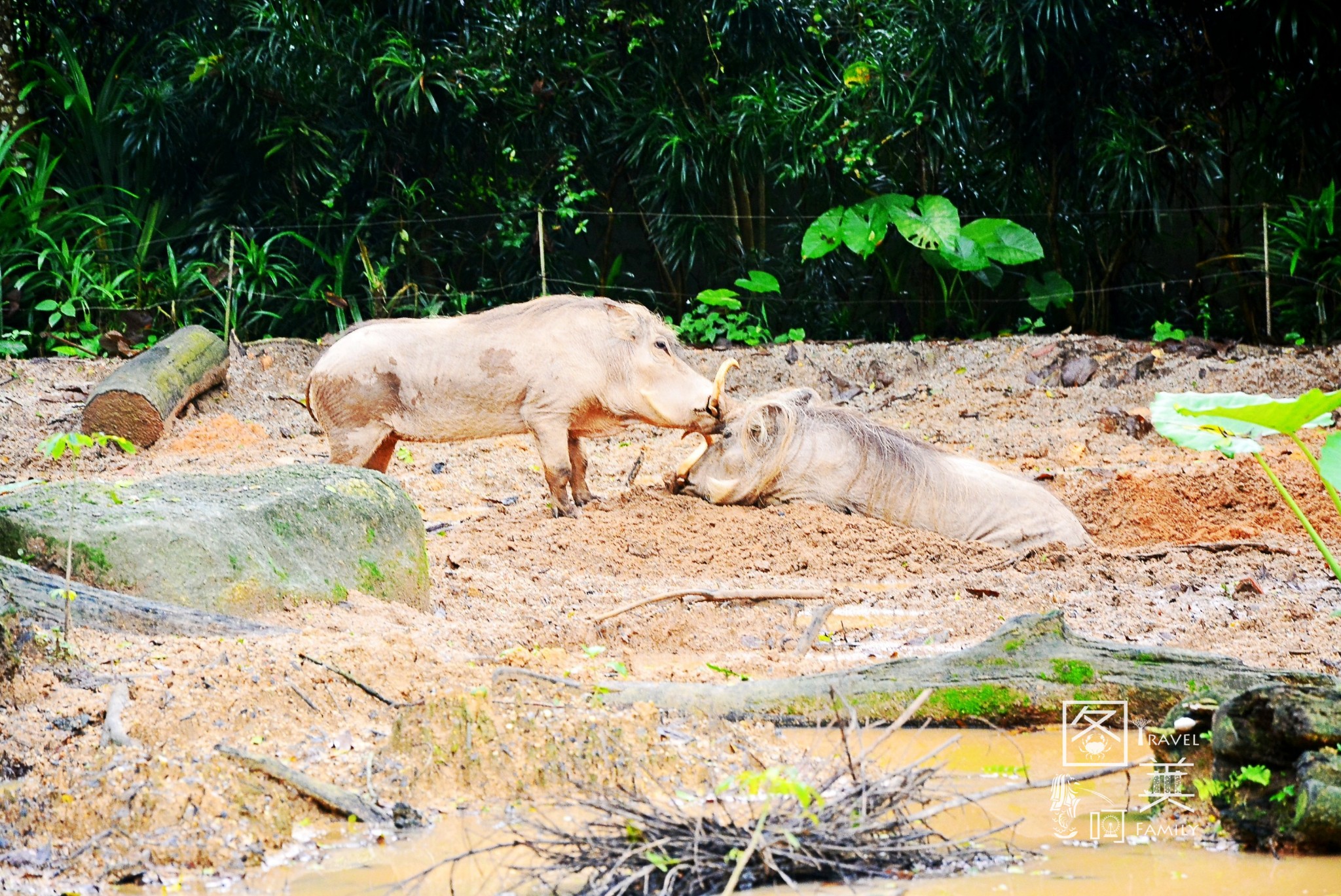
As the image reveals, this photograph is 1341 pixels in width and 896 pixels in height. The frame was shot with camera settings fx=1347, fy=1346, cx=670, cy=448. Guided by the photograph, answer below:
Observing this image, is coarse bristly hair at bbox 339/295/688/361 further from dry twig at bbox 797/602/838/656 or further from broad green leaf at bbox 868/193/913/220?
broad green leaf at bbox 868/193/913/220

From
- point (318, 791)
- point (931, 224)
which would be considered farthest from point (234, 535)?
point (931, 224)

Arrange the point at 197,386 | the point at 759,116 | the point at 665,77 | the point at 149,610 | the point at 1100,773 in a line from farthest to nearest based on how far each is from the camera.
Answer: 1. the point at 665,77
2. the point at 759,116
3. the point at 197,386
4. the point at 149,610
5. the point at 1100,773

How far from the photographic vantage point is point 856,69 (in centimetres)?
1083

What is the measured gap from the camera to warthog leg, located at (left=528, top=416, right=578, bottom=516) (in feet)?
19.6

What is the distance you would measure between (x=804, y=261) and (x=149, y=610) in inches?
350

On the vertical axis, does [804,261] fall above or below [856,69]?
below

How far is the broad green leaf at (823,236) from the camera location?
10859 mm

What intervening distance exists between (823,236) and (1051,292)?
1.93 meters

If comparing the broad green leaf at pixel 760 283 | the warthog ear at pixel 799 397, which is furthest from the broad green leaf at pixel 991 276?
the warthog ear at pixel 799 397

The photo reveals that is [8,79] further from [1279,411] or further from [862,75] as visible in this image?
[1279,411]

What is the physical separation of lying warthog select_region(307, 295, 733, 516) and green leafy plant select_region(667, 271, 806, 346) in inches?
174

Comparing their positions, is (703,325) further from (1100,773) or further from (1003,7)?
(1100,773)

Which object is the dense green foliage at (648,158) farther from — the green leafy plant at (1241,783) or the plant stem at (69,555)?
the green leafy plant at (1241,783)

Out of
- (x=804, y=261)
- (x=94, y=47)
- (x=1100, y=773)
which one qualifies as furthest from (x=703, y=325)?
(x=1100, y=773)
